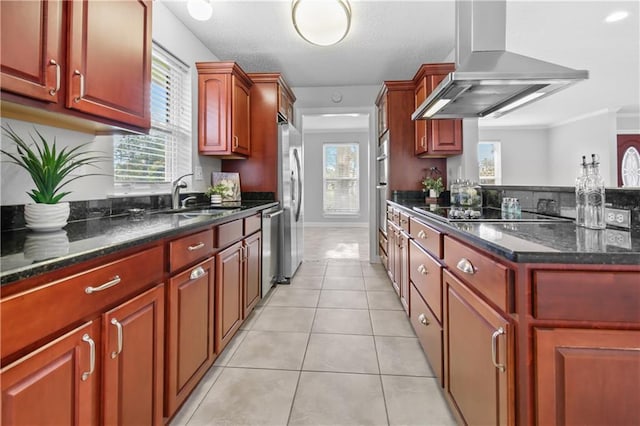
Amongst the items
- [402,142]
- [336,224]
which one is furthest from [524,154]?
[402,142]

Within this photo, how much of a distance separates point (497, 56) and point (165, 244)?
2091 millimetres

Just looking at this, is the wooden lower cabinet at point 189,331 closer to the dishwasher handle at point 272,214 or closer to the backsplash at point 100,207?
the backsplash at point 100,207

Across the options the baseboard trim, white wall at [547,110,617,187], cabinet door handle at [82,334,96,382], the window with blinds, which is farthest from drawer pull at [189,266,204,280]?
the baseboard trim

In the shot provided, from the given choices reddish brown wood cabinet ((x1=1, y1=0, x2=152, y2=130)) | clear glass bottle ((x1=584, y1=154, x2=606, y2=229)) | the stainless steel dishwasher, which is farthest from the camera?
the stainless steel dishwasher

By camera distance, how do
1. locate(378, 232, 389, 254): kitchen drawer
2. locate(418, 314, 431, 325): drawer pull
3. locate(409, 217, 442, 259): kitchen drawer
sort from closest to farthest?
1. locate(409, 217, 442, 259): kitchen drawer
2. locate(418, 314, 431, 325): drawer pull
3. locate(378, 232, 389, 254): kitchen drawer

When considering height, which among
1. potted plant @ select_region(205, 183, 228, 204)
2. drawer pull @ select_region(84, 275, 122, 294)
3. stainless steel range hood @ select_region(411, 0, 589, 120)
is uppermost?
stainless steel range hood @ select_region(411, 0, 589, 120)

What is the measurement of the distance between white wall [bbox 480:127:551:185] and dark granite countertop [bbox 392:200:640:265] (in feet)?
22.9

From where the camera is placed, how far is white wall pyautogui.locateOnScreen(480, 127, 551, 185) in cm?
718

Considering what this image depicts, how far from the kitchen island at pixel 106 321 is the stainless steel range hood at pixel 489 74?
1660mm

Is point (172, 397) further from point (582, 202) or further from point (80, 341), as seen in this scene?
point (582, 202)

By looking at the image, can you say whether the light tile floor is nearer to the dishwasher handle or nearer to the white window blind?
the dishwasher handle

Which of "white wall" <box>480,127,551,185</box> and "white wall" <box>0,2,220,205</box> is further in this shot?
"white wall" <box>480,127,551,185</box>

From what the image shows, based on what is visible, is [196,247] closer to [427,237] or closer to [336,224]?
[427,237]

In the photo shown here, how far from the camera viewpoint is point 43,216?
1.21m
